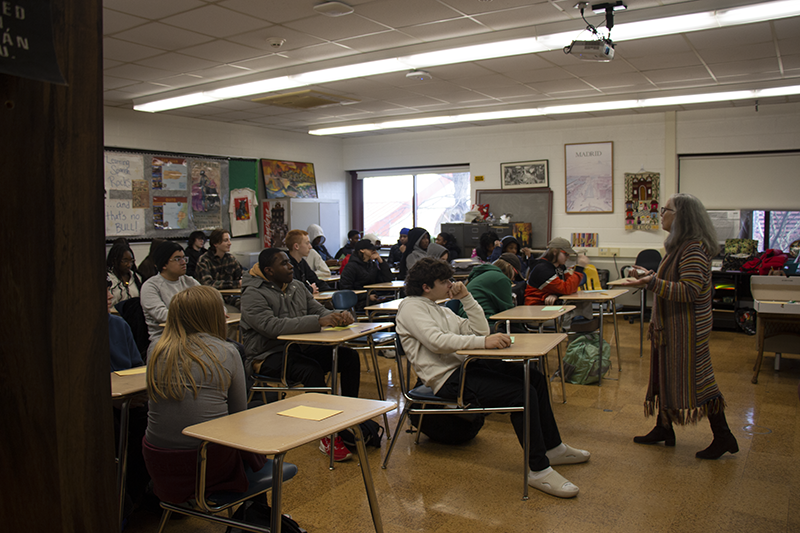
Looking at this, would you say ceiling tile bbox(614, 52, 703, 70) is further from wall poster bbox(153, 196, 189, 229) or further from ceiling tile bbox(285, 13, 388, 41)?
wall poster bbox(153, 196, 189, 229)

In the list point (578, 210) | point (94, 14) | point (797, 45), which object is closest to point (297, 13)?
point (94, 14)

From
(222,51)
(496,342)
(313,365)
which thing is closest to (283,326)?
(313,365)

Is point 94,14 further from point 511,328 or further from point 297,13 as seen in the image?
point 511,328

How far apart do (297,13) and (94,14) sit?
353 cm

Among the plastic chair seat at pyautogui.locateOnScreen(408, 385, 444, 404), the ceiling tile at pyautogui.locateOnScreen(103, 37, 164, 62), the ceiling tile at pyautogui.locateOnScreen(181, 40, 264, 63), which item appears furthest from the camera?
the ceiling tile at pyautogui.locateOnScreen(181, 40, 264, 63)

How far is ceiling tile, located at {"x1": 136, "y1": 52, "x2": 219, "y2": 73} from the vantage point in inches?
219

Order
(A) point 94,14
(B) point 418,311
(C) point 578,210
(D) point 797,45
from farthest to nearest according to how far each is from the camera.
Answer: (C) point 578,210 → (D) point 797,45 → (B) point 418,311 → (A) point 94,14

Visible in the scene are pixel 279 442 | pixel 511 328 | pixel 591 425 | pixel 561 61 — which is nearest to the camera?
pixel 279 442

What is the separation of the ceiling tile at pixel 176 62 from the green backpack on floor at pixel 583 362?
443cm

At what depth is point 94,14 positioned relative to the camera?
1168 mm

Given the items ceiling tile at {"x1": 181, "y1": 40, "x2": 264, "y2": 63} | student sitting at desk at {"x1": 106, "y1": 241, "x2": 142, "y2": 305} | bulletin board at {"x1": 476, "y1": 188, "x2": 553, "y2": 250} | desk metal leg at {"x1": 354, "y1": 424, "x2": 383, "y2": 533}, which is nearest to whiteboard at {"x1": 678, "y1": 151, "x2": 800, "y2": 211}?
bulletin board at {"x1": 476, "y1": 188, "x2": 553, "y2": 250}

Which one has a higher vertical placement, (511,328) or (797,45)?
(797,45)

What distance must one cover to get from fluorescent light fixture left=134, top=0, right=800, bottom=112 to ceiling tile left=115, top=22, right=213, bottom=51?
129 cm

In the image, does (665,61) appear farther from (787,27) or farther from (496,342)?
(496,342)
